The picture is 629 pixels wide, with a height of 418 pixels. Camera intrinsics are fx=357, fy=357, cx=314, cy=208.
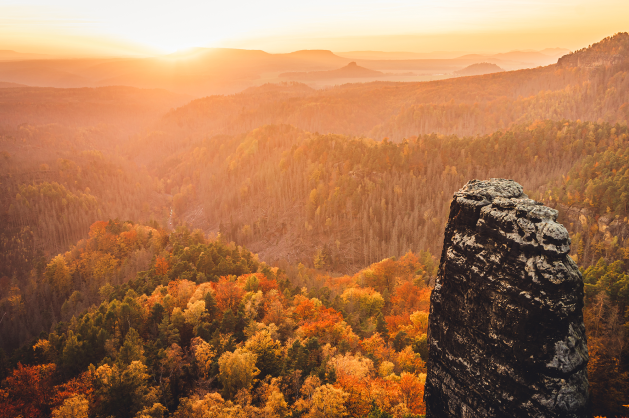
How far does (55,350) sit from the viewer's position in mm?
64500

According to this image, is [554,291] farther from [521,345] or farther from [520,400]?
[520,400]

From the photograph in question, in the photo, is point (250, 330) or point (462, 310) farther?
point (250, 330)

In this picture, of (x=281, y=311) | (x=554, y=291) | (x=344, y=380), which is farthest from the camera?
(x=281, y=311)

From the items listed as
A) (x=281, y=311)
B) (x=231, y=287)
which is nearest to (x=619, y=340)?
(x=281, y=311)

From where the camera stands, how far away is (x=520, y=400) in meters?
17.7

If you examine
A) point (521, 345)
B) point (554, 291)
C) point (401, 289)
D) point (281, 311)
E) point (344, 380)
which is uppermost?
point (554, 291)

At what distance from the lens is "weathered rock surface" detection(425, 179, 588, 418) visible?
1691 cm

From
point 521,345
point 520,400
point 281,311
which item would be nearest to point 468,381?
point 520,400

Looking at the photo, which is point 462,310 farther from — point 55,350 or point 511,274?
point 55,350

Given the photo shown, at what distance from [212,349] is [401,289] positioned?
61.4 metres

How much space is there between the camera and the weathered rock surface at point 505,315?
55.5 feet

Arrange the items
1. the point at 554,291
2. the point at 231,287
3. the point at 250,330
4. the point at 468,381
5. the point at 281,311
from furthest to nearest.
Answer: the point at 231,287
the point at 281,311
the point at 250,330
the point at 468,381
the point at 554,291

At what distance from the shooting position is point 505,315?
18.2m

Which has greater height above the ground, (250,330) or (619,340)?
(619,340)
